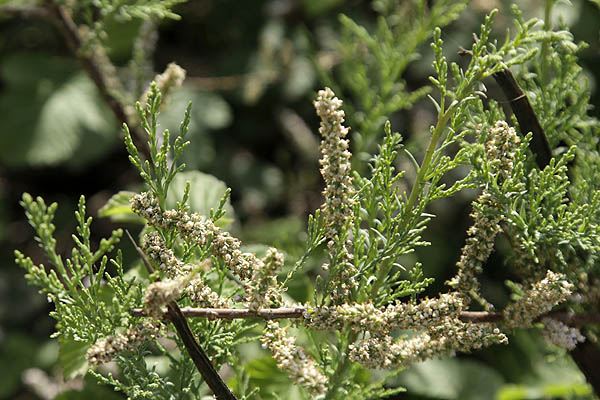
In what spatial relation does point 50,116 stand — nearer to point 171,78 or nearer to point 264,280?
point 171,78

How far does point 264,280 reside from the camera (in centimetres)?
78

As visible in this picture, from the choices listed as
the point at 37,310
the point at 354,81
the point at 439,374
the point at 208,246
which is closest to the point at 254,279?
the point at 208,246

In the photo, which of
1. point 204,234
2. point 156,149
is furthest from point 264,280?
point 156,149

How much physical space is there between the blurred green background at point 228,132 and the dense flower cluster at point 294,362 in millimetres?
1237

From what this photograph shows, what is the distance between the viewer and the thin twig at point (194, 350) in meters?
0.76

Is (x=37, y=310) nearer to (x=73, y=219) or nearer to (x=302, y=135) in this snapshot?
(x=73, y=219)

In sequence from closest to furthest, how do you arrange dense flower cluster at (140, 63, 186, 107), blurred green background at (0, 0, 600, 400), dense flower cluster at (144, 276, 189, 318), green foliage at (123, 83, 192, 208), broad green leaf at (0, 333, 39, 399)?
1. dense flower cluster at (144, 276, 189, 318)
2. green foliage at (123, 83, 192, 208)
3. dense flower cluster at (140, 63, 186, 107)
4. broad green leaf at (0, 333, 39, 399)
5. blurred green background at (0, 0, 600, 400)

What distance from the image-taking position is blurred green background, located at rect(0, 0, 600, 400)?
2.27 m

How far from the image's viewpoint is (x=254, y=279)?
793mm

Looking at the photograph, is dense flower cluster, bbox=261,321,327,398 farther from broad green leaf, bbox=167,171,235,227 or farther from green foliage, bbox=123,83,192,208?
broad green leaf, bbox=167,171,235,227

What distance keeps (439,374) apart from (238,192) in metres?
1.14

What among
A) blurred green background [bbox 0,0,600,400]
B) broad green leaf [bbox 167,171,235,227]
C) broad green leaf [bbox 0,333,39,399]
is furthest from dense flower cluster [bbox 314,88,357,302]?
broad green leaf [bbox 0,333,39,399]

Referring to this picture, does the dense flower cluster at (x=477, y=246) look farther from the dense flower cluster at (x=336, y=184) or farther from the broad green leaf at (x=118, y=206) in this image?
the broad green leaf at (x=118, y=206)

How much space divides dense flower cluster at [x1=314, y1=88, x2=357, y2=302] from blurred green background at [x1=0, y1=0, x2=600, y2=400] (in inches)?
47.1
